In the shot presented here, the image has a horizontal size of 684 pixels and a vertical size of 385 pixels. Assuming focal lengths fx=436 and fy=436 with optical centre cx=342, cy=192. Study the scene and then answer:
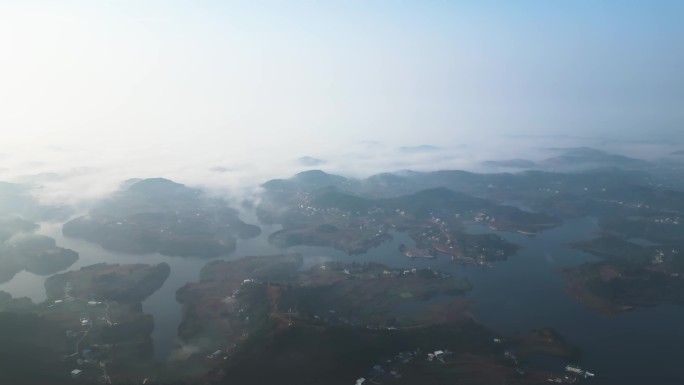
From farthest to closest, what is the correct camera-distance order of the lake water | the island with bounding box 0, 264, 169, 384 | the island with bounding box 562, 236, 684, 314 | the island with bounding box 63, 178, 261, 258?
the island with bounding box 63, 178, 261, 258 → the island with bounding box 562, 236, 684, 314 → the lake water → the island with bounding box 0, 264, 169, 384

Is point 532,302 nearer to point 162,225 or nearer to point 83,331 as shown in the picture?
point 83,331

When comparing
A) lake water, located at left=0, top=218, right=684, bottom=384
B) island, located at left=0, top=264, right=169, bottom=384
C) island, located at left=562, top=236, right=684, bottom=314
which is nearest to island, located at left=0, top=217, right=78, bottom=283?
lake water, located at left=0, top=218, right=684, bottom=384

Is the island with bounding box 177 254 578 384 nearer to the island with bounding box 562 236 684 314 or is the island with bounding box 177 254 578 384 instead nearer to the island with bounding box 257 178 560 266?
the island with bounding box 562 236 684 314

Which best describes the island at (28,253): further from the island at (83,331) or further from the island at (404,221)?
the island at (404,221)

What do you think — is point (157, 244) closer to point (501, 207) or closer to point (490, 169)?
point (501, 207)

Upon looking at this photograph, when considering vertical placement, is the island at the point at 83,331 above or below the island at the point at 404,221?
below

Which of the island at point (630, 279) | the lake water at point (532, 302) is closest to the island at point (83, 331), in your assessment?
the lake water at point (532, 302)

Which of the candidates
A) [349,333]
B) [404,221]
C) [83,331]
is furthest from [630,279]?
[83,331]

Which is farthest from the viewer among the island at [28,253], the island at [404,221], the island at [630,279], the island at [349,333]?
the island at [404,221]
